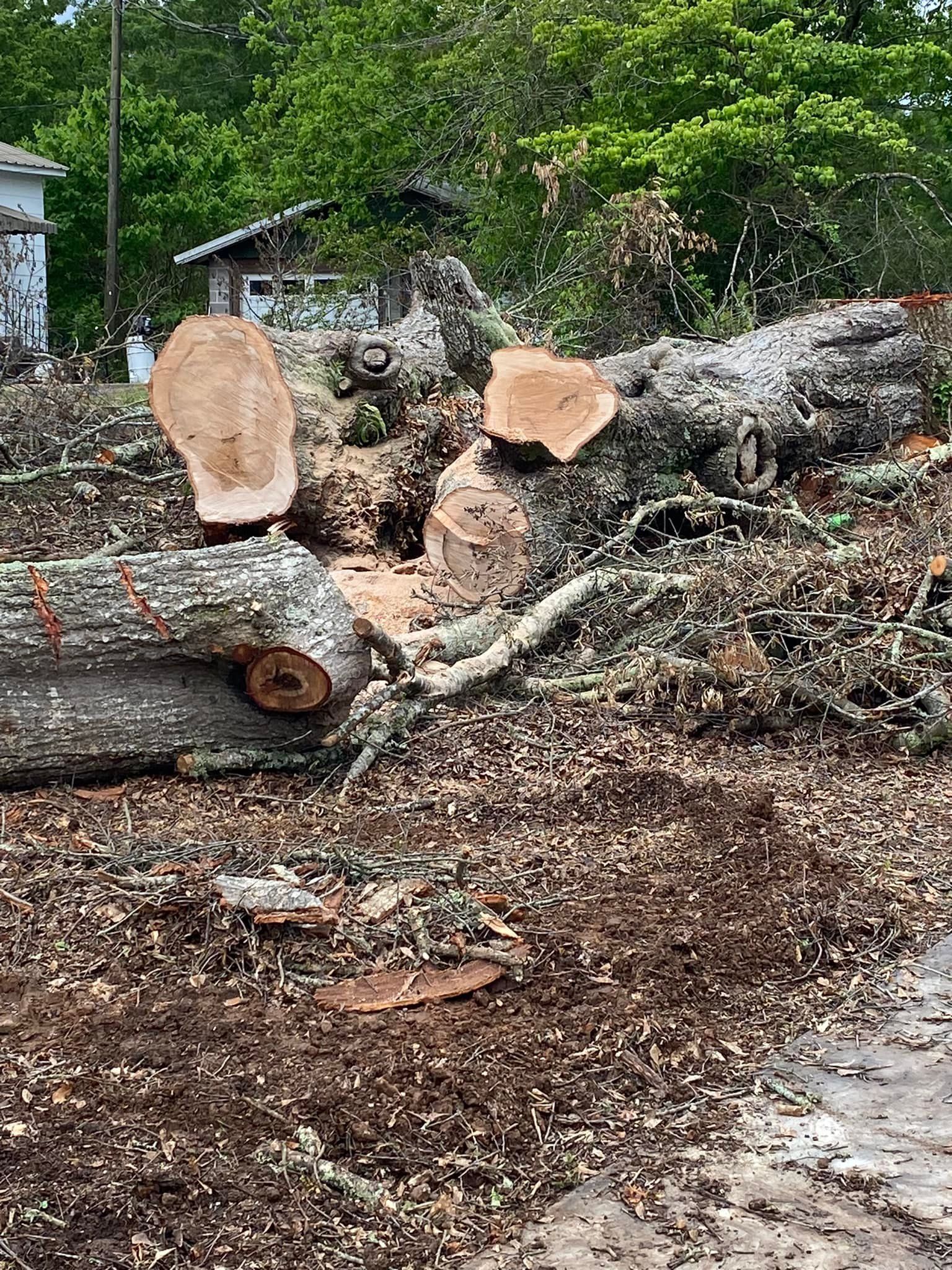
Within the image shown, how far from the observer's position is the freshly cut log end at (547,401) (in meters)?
6.03

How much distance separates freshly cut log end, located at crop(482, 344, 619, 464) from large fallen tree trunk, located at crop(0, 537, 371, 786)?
226cm

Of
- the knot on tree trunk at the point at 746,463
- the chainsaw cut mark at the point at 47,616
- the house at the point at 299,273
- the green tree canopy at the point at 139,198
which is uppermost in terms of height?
the green tree canopy at the point at 139,198

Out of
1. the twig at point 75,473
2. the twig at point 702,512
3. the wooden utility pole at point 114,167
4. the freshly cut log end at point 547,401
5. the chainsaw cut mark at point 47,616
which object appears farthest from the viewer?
the wooden utility pole at point 114,167

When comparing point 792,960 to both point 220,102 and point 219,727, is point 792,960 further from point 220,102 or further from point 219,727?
point 220,102

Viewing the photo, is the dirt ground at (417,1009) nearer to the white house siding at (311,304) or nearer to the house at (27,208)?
the white house siding at (311,304)

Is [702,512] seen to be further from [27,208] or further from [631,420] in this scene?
[27,208]

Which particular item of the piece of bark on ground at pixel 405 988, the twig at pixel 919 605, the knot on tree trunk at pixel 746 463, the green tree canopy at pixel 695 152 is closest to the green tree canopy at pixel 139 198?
the green tree canopy at pixel 695 152

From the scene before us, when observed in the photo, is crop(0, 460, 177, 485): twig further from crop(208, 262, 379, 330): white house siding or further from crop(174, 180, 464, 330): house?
crop(208, 262, 379, 330): white house siding

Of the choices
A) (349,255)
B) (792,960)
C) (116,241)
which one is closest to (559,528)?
(792,960)

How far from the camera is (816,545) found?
5578 mm

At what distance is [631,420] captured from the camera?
6379mm

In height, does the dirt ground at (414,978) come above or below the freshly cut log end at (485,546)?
below

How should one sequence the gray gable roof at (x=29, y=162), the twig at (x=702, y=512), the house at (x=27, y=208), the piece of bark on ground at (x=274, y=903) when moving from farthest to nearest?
the gray gable roof at (x=29, y=162)
the house at (x=27, y=208)
the twig at (x=702, y=512)
the piece of bark on ground at (x=274, y=903)

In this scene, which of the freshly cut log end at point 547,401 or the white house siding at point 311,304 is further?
the white house siding at point 311,304
